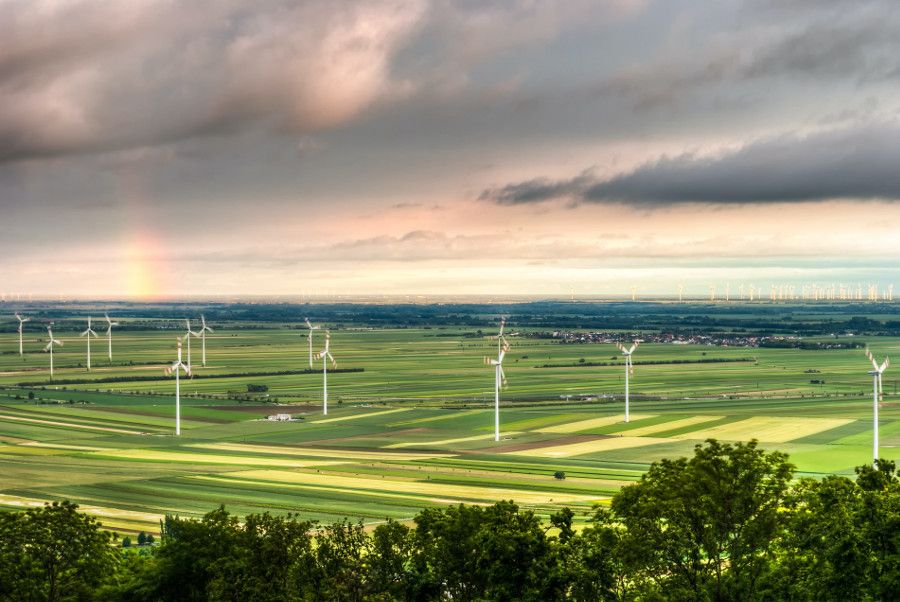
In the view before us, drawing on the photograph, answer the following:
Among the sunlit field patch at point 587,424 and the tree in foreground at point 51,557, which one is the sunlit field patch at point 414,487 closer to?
the sunlit field patch at point 587,424

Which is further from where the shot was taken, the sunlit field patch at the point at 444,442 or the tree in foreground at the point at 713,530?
the sunlit field patch at the point at 444,442

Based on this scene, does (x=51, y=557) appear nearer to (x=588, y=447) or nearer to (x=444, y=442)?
(x=588, y=447)

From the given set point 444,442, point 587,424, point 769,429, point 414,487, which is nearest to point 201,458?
point 444,442

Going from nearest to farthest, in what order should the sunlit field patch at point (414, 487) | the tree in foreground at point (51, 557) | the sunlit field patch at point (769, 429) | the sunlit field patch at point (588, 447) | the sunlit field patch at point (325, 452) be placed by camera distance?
1. the tree in foreground at point (51, 557)
2. the sunlit field patch at point (414, 487)
3. the sunlit field patch at point (325, 452)
4. the sunlit field patch at point (588, 447)
5. the sunlit field patch at point (769, 429)

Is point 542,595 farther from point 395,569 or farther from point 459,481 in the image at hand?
point 459,481

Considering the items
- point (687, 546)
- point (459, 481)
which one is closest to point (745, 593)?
point (687, 546)

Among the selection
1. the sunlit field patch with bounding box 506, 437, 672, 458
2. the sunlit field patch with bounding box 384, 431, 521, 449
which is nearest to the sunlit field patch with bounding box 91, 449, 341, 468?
the sunlit field patch with bounding box 384, 431, 521, 449

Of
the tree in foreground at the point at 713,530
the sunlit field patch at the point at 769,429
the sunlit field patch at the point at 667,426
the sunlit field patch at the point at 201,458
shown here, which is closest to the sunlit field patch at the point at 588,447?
the sunlit field patch at the point at 667,426

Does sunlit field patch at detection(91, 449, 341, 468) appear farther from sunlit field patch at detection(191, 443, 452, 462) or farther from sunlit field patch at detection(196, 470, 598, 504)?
sunlit field patch at detection(196, 470, 598, 504)
